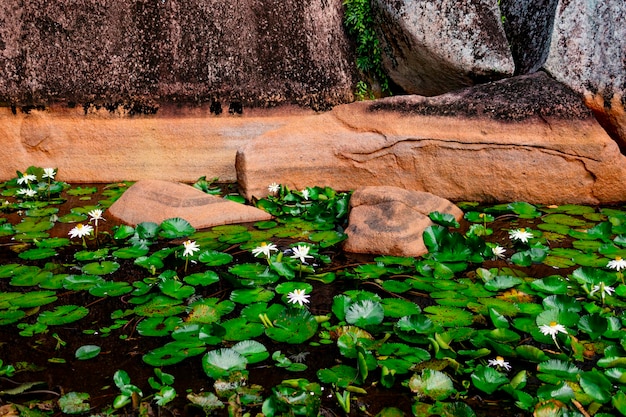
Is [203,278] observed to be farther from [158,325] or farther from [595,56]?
[595,56]

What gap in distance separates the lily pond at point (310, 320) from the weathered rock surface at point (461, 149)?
0.32m

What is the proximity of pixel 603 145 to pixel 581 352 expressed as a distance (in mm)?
1842

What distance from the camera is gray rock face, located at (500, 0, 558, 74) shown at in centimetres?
378

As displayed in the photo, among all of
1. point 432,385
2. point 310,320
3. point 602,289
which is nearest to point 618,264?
point 602,289

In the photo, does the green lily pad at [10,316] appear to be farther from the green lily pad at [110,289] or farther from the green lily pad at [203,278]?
the green lily pad at [203,278]

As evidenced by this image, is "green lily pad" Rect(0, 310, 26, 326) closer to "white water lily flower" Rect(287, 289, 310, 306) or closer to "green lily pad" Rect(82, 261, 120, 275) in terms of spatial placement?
"green lily pad" Rect(82, 261, 120, 275)

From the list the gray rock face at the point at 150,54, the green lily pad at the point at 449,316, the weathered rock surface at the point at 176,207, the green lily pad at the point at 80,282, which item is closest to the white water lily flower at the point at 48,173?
→ the gray rock face at the point at 150,54

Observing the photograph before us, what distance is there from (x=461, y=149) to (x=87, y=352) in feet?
7.68

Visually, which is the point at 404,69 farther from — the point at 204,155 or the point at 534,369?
the point at 534,369

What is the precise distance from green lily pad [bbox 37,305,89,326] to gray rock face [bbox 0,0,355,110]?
1899 millimetres

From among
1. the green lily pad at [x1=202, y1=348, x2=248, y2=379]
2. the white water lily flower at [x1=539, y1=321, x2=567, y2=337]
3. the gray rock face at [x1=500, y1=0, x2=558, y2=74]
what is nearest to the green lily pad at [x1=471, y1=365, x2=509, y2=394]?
the white water lily flower at [x1=539, y1=321, x2=567, y2=337]

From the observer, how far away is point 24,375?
192 cm

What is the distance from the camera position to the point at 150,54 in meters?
3.98

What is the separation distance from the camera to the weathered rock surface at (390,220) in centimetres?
288
